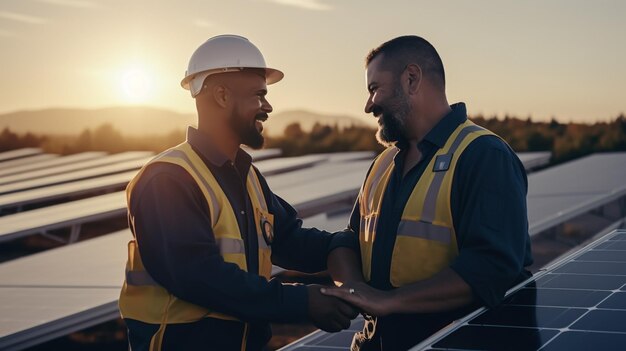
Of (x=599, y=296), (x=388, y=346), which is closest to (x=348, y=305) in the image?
(x=388, y=346)

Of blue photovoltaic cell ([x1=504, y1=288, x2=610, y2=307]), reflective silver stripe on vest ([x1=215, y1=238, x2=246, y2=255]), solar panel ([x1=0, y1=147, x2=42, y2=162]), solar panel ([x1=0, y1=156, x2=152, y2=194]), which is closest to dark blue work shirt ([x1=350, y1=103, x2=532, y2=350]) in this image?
blue photovoltaic cell ([x1=504, y1=288, x2=610, y2=307])

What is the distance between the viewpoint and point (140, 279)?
14.5 feet

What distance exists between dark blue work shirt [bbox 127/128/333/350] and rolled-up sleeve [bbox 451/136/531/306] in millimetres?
876

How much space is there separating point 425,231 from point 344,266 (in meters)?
0.73

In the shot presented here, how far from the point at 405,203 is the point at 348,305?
58 centimetres

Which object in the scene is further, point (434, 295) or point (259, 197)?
point (259, 197)

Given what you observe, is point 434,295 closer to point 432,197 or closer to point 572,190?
point 432,197

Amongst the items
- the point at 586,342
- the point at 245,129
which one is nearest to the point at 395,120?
the point at 245,129

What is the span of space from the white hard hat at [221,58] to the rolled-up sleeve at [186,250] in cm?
59

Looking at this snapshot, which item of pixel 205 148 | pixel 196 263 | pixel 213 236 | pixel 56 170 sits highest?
pixel 205 148

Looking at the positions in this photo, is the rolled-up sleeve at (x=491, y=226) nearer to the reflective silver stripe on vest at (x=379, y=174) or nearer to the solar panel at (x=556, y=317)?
the solar panel at (x=556, y=317)

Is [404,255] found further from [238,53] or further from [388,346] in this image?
[238,53]

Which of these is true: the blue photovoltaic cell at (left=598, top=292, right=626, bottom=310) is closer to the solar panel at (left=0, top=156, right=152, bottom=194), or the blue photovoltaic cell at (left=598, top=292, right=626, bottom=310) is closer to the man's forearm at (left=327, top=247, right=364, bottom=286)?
the man's forearm at (left=327, top=247, right=364, bottom=286)

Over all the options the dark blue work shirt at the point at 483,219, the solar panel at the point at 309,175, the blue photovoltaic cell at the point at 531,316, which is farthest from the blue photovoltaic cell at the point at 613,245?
the solar panel at the point at 309,175
